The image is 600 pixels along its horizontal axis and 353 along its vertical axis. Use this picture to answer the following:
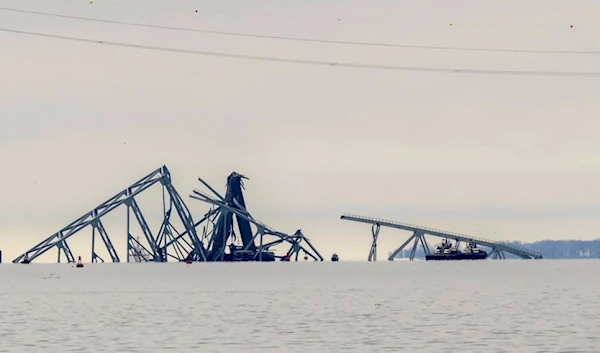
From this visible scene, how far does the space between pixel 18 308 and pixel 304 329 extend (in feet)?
120

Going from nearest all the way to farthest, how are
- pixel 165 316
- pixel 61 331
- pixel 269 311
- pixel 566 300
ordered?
pixel 61 331
pixel 165 316
pixel 269 311
pixel 566 300

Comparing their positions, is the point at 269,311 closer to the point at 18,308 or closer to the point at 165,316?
the point at 165,316

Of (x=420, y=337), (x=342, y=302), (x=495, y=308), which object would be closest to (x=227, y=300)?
(x=342, y=302)

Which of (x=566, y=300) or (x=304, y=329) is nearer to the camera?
(x=304, y=329)

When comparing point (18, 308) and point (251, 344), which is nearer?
point (251, 344)

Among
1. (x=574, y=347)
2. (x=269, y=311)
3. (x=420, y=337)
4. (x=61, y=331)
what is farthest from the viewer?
(x=269, y=311)

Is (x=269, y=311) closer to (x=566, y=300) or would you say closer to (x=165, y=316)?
(x=165, y=316)

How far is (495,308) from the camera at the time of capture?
343 feet

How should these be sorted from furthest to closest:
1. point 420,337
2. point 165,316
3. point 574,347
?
point 165,316, point 420,337, point 574,347

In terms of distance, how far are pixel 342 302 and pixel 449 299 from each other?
11.2 meters

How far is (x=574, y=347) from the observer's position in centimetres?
6881

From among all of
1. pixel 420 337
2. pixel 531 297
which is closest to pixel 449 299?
pixel 531 297

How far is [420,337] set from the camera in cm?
7538

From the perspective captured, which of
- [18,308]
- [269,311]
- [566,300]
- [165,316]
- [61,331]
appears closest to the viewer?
[61,331]
